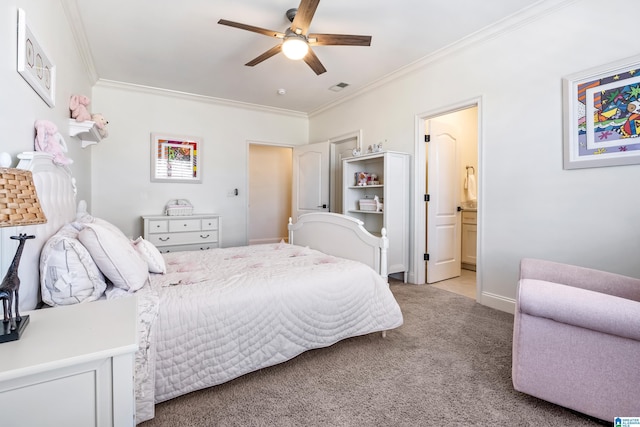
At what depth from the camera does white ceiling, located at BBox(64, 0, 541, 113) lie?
2484 mm

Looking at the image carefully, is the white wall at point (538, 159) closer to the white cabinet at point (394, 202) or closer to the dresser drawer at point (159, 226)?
the white cabinet at point (394, 202)

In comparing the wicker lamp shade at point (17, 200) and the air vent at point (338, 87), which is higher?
the air vent at point (338, 87)

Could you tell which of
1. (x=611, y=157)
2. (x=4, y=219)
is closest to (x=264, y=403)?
(x=4, y=219)

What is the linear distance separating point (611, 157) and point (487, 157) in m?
A: 0.89

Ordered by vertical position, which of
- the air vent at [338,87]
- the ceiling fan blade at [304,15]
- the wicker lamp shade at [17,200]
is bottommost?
the wicker lamp shade at [17,200]

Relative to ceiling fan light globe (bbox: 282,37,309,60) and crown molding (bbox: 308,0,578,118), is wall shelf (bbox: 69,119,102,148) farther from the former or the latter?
crown molding (bbox: 308,0,578,118)

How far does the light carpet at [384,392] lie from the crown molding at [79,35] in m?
2.92

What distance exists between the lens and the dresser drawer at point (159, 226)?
388 centimetres

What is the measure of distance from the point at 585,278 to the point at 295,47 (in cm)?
248

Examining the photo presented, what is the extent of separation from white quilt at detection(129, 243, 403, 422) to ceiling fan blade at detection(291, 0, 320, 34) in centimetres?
173

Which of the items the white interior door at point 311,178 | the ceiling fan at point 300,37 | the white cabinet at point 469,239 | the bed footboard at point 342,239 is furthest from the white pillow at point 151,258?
the white cabinet at point 469,239

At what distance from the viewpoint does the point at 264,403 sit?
1.53 m

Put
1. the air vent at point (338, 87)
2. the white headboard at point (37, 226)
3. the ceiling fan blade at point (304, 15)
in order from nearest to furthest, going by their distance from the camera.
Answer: the white headboard at point (37, 226) → the ceiling fan blade at point (304, 15) → the air vent at point (338, 87)

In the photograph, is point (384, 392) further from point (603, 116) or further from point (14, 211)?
point (603, 116)
